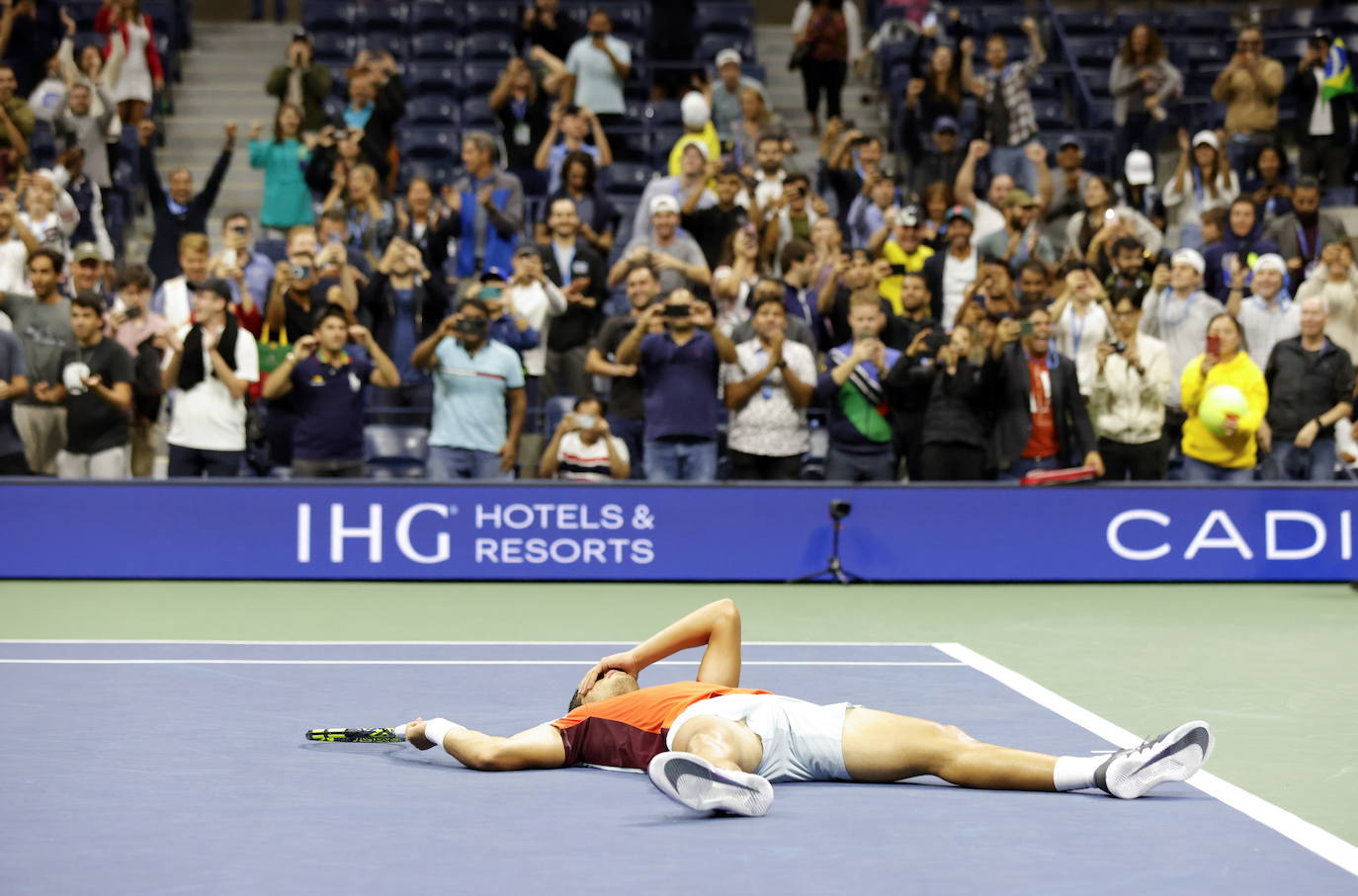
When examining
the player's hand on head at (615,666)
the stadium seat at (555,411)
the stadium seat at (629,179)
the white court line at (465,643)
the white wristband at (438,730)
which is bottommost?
the white court line at (465,643)

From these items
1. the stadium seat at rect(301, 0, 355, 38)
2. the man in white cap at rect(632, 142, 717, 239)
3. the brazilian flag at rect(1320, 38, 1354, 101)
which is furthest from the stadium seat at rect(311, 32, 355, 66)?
the brazilian flag at rect(1320, 38, 1354, 101)

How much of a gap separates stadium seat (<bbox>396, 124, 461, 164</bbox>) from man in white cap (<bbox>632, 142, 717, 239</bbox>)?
15.9ft

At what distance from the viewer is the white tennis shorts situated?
251 inches

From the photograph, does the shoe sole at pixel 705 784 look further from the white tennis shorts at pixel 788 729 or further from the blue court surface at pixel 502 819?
the white tennis shorts at pixel 788 729

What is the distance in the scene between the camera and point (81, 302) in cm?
1365

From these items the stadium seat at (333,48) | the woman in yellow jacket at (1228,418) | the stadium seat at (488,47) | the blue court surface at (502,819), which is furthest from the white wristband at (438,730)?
the stadium seat at (333,48)

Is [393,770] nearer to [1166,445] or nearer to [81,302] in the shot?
[81,302]

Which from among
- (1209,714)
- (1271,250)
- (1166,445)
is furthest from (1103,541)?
(1209,714)

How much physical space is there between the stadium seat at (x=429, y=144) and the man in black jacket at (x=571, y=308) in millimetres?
5279

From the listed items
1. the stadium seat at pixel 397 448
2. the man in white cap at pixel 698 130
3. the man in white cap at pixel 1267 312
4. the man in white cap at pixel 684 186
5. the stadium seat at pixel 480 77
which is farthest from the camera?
the stadium seat at pixel 480 77

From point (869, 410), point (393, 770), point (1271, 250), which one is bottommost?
point (393, 770)

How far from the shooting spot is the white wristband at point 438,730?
6855mm

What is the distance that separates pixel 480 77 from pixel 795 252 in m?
7.81

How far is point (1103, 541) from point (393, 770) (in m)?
8.30
